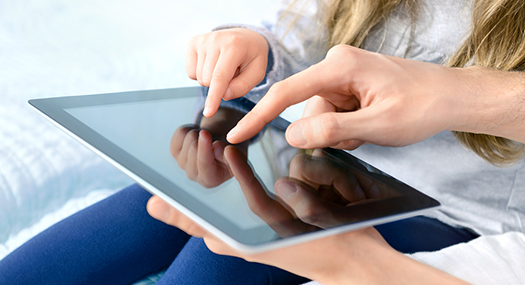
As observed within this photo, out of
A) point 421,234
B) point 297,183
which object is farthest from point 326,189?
point 421,234

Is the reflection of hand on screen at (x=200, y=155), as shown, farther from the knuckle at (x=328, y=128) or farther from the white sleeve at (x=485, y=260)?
the white sleeve at (x=485, y=260)

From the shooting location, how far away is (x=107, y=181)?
710mm

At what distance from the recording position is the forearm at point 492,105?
0.32 meters

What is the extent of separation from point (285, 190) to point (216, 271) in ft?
0.55

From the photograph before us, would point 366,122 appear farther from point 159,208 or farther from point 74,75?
point 74,75

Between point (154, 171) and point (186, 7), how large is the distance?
1.16 meters

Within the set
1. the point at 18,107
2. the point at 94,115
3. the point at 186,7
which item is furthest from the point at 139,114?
the point at 186,7

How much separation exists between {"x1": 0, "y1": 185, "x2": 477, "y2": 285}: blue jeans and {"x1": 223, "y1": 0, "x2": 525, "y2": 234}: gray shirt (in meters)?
0.03

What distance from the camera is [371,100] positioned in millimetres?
308

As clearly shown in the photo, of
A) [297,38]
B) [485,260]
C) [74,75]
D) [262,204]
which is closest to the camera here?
[262,204]

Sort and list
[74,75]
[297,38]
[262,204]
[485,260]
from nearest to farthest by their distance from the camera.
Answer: [262,204]
[485,260]
[297,38]
[74,75]

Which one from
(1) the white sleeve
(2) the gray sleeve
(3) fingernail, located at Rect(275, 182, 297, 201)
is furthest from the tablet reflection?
(2) the gray sleeve

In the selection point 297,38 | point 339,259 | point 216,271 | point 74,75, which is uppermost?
point 297,38

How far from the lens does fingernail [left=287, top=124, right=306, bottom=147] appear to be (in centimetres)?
30
